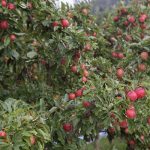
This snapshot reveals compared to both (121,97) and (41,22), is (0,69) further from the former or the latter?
(121,97)

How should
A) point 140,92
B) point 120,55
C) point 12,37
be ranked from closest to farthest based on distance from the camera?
1. point 140,92
2. point 12,37
3. point 120,55

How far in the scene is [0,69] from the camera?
3.96 m

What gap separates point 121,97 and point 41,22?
51.4 inches

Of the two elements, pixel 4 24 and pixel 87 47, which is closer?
pixel 4 24

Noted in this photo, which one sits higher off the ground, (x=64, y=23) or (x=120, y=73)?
(x=64, y=23)

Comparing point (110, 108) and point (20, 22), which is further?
point (20, 22)

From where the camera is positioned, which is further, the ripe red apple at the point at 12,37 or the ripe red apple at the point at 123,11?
the ripe red apple at the point at 123,11

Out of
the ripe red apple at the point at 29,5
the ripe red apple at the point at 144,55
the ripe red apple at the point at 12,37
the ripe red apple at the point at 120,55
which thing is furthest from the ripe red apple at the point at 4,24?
the ripe red apple at the point at 120,55

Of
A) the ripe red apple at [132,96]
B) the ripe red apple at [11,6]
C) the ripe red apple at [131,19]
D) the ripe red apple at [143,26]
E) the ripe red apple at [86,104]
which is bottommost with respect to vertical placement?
the ripe red apple at [86,104]

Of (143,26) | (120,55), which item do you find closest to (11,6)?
(120,55)

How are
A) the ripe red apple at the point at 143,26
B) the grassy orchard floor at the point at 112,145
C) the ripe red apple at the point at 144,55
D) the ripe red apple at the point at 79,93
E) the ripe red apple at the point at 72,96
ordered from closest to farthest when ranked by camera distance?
the ripe red apple at the point at 144,55 → the ripe red apple at the point at 79,93 → the ripe red apple at the point at 72,96 → the ripe red apple at the point at 143,26 → the grassy orchard floor at the point at 112,145

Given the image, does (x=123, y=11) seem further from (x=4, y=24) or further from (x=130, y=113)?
(x=130, y=113)

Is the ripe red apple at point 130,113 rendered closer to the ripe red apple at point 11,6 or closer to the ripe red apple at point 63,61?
the ripe red apple at point 63,61

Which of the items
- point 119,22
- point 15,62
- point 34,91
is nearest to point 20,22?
point 15,62
